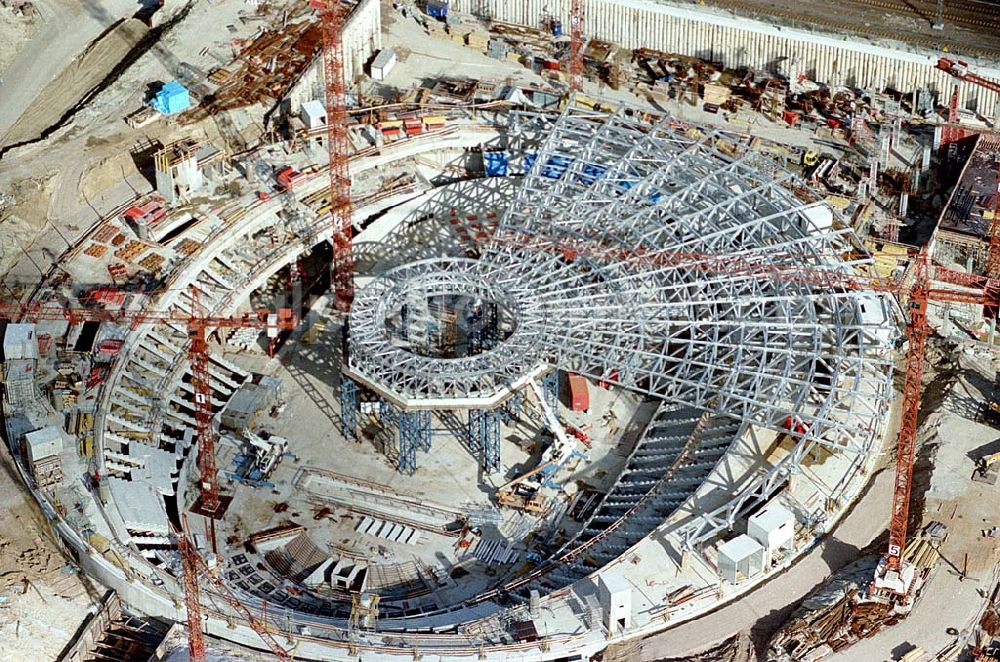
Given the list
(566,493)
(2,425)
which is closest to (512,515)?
(566,493)

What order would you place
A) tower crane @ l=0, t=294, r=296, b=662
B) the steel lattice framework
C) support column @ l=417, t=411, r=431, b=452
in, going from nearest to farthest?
tower crane @ l=0, t=294, r=296, b=662
the steel lattice framework
support column @ l=417, t=411, r=431, b=452

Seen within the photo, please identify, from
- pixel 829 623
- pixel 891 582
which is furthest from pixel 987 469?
pixel 829 623

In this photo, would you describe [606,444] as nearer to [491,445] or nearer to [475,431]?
[491,445]

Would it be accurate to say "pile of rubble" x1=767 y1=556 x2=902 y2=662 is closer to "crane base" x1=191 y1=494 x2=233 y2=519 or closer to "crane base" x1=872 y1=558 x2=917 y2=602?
"crane base" x1=872 y1=558 x2=917 y2=602

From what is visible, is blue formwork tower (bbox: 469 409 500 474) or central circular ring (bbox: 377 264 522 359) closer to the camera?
central circular ring (bbox: 377 264 522 359)

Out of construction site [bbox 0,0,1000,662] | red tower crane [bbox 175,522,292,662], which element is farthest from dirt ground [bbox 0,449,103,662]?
red tower crane [bbox 175,522,292,662]
